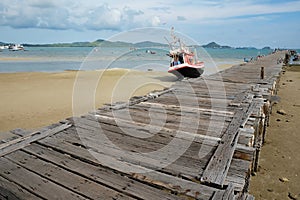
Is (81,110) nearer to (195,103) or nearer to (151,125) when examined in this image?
(195,103)

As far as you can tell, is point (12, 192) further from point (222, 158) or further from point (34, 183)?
point (222, 158)

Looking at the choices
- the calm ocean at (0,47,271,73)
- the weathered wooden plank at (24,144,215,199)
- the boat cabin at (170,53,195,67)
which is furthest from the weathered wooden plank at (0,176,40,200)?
the boat cabin at (170,53,195,67)

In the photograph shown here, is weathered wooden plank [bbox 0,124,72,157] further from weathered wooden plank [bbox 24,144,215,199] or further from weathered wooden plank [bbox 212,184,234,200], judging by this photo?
weathered wooden plank [bbox 212,184,234,200]

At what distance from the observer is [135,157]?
12.2 feet

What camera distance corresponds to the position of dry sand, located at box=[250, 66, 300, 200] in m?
5.41

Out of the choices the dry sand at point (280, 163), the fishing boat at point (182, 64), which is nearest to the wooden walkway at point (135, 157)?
the dry sand at point (280, 163)

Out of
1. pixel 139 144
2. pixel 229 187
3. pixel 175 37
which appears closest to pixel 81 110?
pixel 139 144

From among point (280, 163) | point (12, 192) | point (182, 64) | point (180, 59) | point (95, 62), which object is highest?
point (95, 62)

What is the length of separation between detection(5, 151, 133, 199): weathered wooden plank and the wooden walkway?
0.01 m

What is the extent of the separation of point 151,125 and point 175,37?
71.1 feet

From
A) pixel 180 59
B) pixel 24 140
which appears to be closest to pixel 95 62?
pixel 180 59

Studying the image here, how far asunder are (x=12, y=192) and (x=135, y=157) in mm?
1665

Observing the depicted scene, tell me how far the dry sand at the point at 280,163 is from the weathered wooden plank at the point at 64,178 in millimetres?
3862

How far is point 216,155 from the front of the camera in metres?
3.67
